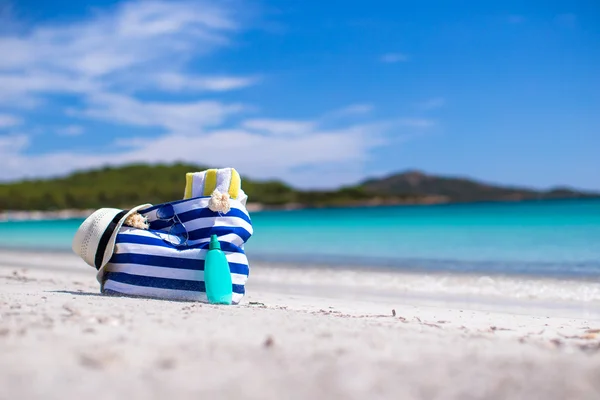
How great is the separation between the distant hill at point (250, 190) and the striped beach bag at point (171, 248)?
8782 centimetres

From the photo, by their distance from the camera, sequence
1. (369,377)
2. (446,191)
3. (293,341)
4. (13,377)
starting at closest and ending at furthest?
(13,377)
(369,377)
(293,341)
(446,191)

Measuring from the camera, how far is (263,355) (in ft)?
11.6

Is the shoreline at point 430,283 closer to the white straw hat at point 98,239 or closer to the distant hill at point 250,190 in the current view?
the white straw hat at point 98,239

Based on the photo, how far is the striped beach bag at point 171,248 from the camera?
246 inches

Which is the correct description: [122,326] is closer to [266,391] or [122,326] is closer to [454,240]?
[266,391]

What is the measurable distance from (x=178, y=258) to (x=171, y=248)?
0.47 ft

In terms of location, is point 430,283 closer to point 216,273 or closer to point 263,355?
point 216,273

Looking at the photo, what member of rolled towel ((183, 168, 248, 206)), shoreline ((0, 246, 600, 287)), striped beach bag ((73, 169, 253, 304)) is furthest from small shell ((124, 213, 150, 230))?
shoreline ((0, 246, 600, 287))

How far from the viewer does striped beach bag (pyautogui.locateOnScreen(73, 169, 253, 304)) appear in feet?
20.5

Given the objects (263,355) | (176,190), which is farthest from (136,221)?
(176,190)

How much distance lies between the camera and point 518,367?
3.49m

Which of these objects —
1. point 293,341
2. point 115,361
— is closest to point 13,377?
point 115,361

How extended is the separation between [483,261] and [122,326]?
10.7 meters

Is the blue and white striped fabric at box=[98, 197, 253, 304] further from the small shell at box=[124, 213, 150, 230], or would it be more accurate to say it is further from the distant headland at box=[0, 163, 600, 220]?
the distant headland at box=[0, 163, 600, 220]
